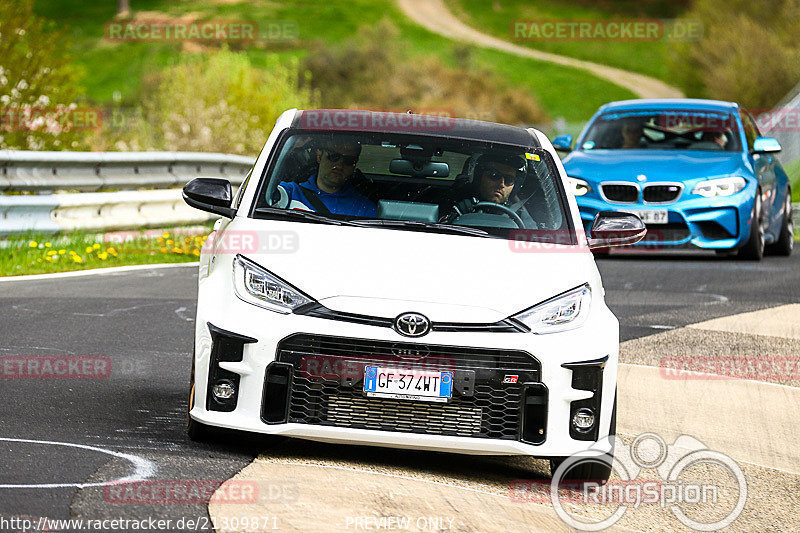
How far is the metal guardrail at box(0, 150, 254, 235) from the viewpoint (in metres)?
13.4

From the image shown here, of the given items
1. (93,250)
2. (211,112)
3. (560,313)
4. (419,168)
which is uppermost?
(419,168)

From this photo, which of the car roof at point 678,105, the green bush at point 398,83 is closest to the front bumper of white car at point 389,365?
the car roof at point 678,105

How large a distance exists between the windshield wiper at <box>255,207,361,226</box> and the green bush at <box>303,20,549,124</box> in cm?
4582

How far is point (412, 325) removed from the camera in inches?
223

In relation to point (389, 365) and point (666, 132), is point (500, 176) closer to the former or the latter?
point (389, 365)

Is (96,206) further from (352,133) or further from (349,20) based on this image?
(349,20)

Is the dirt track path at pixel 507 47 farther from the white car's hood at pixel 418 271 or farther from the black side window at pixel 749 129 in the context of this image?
the white car's hood at pixel 418 271

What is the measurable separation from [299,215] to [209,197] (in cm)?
47

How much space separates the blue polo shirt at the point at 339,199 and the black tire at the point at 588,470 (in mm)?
1599

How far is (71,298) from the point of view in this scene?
35.6 feet

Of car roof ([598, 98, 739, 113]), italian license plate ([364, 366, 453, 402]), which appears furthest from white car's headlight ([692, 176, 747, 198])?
italian license plate ([364, 366, 453, 402])

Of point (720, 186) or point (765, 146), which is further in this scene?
point (765, 146)

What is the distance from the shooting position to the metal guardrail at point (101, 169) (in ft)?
44.3

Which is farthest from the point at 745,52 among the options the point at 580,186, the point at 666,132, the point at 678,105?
the point at 580,186
